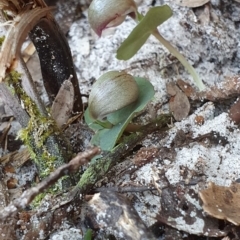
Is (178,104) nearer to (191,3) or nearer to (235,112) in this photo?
(235,112)

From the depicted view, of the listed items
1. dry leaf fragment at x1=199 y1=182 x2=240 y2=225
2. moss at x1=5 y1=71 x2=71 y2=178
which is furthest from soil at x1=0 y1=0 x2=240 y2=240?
moss at x1=5 y1=71 x2=71 y2=178

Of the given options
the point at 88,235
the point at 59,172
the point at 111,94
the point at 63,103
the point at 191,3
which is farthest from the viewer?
the point at 191,3

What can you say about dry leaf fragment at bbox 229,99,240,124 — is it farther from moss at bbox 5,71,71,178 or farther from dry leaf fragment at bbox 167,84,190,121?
moss at bbox 5,71,71,178

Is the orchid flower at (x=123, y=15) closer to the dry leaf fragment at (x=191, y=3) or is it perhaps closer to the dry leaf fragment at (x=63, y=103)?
the dry leaf fragment at (x=63, y=103)

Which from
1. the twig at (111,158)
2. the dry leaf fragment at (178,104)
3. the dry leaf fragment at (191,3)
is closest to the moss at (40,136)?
the twig at (111,158)

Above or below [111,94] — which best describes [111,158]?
below

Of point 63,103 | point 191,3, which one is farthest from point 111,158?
point 191,3

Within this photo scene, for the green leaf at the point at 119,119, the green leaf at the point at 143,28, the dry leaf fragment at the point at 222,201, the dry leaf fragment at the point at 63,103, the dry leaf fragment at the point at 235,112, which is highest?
the green leaf at the point at 143,28
